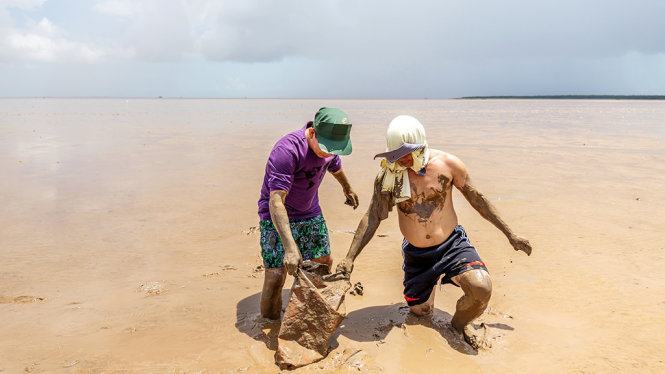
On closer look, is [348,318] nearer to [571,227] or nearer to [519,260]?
[519,260]

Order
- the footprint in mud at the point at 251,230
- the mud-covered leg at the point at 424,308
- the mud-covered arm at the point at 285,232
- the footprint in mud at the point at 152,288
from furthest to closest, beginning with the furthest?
the footprint in mud at the point at 251,230, the footprint in mud at the point at 152,288, the mud-covered leg at the point at 424,308, the mud-covered arm at the point at 285,232

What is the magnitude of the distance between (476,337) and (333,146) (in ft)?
5.57

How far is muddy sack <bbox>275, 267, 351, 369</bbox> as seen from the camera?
333cm

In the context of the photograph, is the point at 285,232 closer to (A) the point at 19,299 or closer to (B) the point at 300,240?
(B) the point at 300,240

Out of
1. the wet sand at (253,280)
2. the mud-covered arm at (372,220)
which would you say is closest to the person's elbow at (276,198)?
the mud-covered arm at (372,220)

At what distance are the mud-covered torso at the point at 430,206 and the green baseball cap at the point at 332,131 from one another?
57 cm

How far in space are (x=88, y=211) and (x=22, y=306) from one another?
3.38 meters

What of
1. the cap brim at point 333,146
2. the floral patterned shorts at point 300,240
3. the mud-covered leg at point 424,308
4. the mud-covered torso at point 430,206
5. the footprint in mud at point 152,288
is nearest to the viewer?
the cap brim at point 333,146

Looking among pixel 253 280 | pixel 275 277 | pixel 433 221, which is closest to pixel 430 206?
pixel 433 221

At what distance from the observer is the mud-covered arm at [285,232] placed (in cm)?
327

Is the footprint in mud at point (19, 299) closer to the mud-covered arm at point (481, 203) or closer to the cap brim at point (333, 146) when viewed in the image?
the cap brim at point (333, 146)

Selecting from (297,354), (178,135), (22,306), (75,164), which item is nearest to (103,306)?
(22,306)

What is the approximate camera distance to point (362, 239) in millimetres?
3646

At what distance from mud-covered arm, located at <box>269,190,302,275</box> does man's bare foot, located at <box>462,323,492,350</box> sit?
52.7 inches
